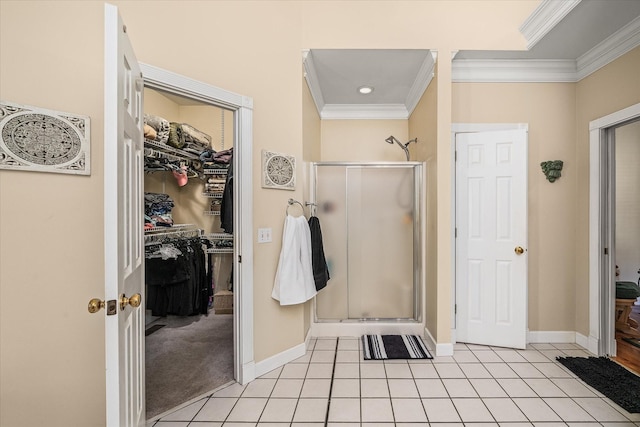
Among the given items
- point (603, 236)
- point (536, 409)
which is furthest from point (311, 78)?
point (536, 409)

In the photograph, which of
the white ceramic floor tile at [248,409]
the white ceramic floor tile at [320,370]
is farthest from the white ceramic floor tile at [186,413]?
the white ceramic floor tile at [320,370]

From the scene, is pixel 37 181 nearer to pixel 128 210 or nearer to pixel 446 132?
pixel 128 210

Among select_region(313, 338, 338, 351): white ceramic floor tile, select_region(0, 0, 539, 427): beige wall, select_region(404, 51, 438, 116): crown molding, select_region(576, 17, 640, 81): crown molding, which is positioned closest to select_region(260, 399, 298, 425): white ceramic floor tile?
select_region(313, 338, 338, 351): white ceramic floor tile

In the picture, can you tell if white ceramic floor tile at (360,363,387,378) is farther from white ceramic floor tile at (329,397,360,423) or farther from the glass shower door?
the glass shower door

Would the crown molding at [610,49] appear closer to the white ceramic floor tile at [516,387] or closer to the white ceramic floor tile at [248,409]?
the white ceramic floor tile at [516,387]

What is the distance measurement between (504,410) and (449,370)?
A: 1.56 feet

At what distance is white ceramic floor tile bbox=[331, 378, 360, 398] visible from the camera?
1.91 meters

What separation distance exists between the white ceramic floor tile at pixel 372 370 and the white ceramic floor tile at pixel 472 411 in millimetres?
530

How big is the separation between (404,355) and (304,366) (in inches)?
33.8

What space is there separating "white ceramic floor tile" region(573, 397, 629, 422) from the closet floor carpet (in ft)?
7.75

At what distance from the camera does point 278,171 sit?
7.35 ft

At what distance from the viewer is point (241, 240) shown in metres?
2.05

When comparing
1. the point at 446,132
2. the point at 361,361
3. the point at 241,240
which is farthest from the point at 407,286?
the point at 241,240

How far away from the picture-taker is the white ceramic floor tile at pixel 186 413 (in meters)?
1.71
